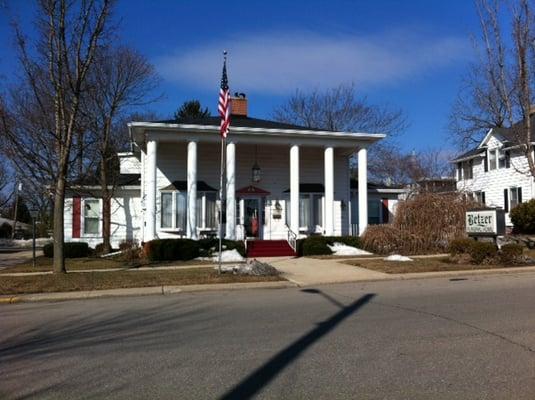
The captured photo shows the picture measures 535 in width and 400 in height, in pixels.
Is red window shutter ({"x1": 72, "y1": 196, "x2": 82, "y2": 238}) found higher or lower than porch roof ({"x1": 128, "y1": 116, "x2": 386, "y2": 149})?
lower

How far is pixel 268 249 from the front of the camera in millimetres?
24734

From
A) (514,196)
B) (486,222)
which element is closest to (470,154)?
(514,196)

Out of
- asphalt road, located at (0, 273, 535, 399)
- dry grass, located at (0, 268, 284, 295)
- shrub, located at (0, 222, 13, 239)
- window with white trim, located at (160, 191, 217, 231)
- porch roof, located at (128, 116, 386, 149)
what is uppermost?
porch roof, located at (128, 116, 386, 149)

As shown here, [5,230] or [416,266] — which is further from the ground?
[5,230]

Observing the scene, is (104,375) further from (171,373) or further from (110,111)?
(110,111)

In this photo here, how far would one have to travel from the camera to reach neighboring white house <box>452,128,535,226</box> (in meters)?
36.5

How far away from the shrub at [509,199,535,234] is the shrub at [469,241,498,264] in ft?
49.6

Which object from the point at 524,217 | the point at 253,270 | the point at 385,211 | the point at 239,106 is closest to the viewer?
the point at 253,270

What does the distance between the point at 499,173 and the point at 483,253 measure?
2310cm

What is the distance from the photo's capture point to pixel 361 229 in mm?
26375

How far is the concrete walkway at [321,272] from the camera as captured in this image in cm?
1525

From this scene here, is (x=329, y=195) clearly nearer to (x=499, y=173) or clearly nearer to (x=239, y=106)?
(x=239, y=106)

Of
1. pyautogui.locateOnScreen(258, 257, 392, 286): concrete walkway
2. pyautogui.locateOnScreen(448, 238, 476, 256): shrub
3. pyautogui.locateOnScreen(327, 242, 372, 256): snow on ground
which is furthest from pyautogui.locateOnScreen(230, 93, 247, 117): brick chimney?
pyautogui.locateOnScreen(448, 238, 476, 256): shrub

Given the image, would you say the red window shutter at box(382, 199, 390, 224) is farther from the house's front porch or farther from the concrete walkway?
the concrete walkway
